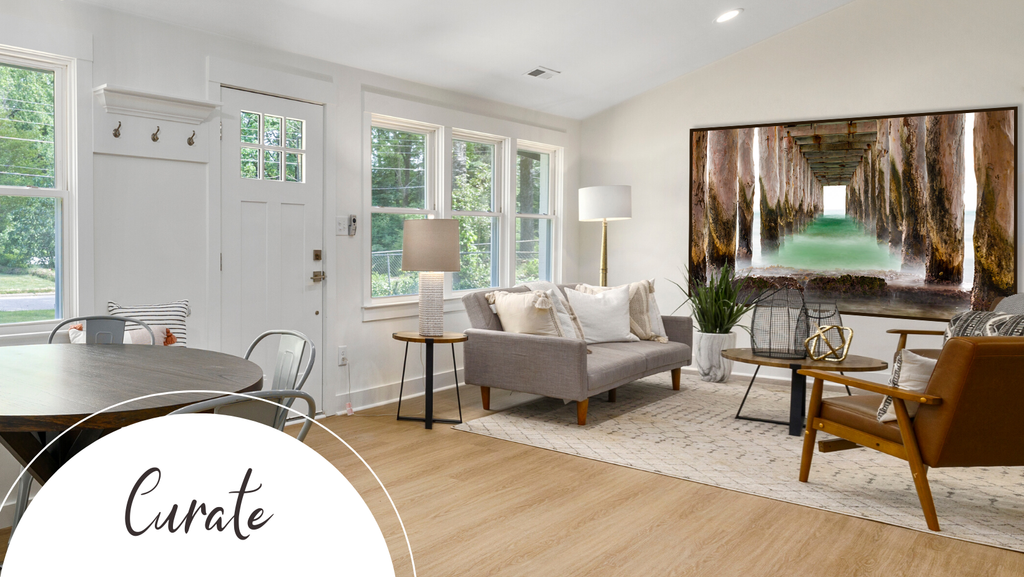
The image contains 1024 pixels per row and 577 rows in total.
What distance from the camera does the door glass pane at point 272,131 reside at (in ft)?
13.0

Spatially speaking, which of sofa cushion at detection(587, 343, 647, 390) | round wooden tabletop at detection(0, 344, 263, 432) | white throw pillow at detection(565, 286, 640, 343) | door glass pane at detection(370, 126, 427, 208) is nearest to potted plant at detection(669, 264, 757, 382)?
white throw pillow at detection(565, 286, 640, 343)

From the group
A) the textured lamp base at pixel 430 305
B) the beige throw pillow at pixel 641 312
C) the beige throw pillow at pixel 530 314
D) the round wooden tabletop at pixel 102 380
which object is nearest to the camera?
the round wooden tabletop at pixel 102 380

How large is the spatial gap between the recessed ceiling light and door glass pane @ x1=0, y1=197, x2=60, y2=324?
430 cm

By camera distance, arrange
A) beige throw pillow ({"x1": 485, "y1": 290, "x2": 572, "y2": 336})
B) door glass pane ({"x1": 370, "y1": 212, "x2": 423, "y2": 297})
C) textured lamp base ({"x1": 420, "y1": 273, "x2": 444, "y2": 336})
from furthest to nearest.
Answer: door glass pane ({"x1": 370, "y1": 212, "x2": 423, "y2": 297}), beige throw pillow ({"x1": 485, "y1": 290, "x2": 572, "y2": 336}), textured lamp base ({"x1": 420, "y1": 273, "x2": 444, "y2": 336})

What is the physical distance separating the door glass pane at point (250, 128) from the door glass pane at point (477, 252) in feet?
5.94

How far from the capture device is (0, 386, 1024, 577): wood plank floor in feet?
7.72

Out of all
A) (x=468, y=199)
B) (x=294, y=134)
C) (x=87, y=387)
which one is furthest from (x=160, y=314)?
(x=468, y=199)

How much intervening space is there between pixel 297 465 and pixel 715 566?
6.62ft

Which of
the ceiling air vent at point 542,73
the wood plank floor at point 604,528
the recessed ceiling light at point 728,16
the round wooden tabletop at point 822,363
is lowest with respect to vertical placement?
the wood plank floor at point 604,528

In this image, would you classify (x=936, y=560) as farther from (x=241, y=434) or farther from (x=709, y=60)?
(x=709, y=60)

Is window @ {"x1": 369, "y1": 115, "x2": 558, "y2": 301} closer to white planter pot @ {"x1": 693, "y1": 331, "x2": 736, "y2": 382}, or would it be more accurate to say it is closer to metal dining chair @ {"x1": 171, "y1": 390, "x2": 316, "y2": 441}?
white planter pot @ {"x1": 693, "y1": 331, "x2": 736, "y2": 382}

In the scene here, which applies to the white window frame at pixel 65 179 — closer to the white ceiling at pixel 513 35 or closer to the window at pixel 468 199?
the white ceiling at pixel 513 35

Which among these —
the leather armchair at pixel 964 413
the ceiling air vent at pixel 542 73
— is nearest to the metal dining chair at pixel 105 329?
the leather armchair at pixel 964 413

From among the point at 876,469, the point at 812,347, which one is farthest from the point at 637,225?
the point at 876,469
